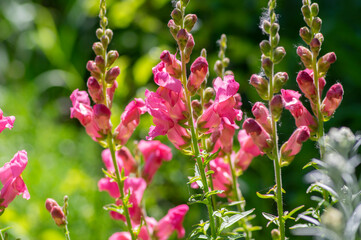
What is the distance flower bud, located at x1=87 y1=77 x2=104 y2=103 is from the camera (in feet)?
2.13

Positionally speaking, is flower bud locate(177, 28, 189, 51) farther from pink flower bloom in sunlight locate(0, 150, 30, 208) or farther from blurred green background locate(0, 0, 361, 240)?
blurred green background locate(0, 0, 361, 240)

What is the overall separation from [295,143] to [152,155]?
35cm

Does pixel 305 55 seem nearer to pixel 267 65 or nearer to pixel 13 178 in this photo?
pixel 267 65

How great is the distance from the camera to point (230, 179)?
814 millimetres

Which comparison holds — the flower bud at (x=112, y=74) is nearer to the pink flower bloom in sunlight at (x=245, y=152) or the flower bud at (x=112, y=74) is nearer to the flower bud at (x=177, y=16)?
the flower bud at (x=177, y=16)

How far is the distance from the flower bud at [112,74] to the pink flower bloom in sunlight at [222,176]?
0.76 feet

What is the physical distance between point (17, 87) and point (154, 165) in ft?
9.13

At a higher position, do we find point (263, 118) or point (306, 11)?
point (306, 11)

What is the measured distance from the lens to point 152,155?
94 centimetres

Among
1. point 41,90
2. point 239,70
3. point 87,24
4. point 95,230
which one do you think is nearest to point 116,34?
point 87,24

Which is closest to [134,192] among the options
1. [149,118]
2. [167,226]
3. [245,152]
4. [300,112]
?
[167,226]

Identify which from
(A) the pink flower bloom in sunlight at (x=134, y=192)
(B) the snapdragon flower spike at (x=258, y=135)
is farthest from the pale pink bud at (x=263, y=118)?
(A) the pink flower bloom in sunlight at (x=134, y=192)

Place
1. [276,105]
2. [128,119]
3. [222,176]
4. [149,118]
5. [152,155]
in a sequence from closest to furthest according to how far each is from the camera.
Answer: [276,105]
[128,119]
[222,176]
[152,155]
[149,118]

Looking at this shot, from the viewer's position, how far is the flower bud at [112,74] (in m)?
0.67
